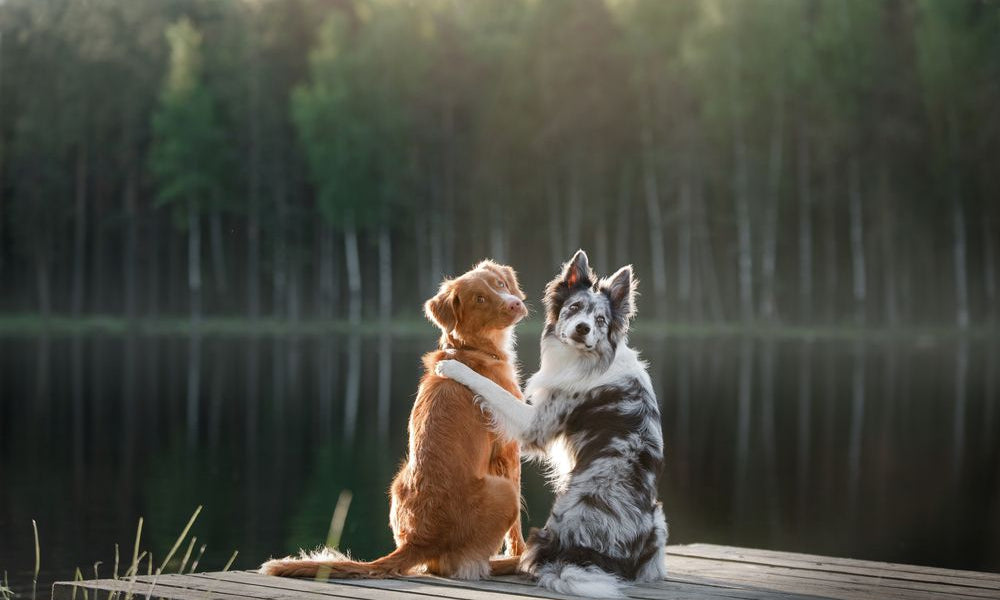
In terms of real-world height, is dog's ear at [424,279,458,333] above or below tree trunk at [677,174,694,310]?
below

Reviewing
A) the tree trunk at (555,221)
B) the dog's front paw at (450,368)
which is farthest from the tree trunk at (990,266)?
the dog's front paw at (450,368)

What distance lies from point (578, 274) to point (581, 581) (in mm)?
1229

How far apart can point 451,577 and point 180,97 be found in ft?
124

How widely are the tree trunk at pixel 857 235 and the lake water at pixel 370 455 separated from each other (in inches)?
307

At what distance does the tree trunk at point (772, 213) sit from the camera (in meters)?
37.5

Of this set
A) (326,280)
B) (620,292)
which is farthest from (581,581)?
(326,280)

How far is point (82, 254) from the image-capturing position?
4356cm

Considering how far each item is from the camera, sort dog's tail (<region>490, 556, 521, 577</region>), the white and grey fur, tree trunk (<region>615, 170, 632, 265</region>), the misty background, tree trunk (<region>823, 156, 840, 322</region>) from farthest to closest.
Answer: tree trunk (<region>615, 170, 632, 265</region>) < tree trunk (<region>823, 156, 840, 322</region>) < the misty background < dog's tail (<region>490, 556, 521, 577</region>) < the white and grey fur

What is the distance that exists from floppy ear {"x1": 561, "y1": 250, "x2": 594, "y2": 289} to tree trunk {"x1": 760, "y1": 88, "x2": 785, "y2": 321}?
1296 inches

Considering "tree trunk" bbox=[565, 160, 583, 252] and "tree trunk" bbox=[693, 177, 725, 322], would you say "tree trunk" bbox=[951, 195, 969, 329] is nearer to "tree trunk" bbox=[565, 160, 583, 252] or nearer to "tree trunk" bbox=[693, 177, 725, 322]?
"tree trunk" bbox=[693, 177, 725, 322]

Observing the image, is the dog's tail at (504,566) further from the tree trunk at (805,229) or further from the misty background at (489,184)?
the tree trunk at (805,229)

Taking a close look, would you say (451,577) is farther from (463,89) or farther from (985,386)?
(463,89)

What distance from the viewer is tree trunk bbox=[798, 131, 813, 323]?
37.8 metres

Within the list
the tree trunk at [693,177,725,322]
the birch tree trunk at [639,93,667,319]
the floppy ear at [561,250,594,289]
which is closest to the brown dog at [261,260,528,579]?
the floppy ear at [561,250,594,289]
